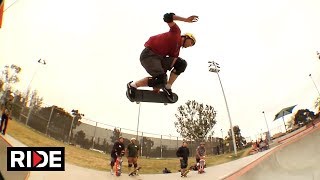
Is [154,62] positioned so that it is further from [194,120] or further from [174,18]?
[194,120]

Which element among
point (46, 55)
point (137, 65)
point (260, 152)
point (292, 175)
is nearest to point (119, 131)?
point (137, 65)

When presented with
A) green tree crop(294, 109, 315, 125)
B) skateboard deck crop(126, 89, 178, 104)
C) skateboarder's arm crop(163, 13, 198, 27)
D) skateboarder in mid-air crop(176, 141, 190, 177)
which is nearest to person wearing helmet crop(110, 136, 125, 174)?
skateboard deck crop(126, 89, 178, 104)

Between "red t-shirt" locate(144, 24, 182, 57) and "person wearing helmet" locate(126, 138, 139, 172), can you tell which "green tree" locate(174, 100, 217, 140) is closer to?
"person wearing helmet" locate(126, 138, 139, 172)

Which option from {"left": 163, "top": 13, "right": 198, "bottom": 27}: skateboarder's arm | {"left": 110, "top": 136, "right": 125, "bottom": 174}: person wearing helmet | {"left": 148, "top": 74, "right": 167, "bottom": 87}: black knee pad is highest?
{"left": 163, "top": 13, "right": 198, "bottom": 27}: skateboarder's arm

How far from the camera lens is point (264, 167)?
3.82 m

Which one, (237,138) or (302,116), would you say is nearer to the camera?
(237,138)

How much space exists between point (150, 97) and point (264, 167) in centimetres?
171

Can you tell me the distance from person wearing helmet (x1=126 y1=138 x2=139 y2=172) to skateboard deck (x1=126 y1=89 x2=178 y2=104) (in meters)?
0.48

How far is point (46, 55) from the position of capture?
3.60 metres

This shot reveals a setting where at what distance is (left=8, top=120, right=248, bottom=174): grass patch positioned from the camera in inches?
135

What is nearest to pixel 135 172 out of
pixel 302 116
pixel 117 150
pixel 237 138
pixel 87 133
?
pixel 117 150

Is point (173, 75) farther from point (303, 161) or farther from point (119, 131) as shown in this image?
point (303, 161)

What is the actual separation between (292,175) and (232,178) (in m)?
0.90

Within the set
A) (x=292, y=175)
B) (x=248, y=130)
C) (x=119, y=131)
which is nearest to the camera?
(x=119, y=131)
